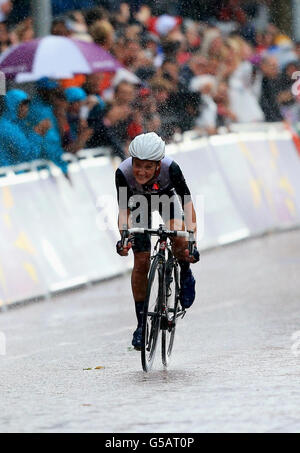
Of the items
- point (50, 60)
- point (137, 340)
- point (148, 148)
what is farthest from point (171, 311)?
point (50, 60)

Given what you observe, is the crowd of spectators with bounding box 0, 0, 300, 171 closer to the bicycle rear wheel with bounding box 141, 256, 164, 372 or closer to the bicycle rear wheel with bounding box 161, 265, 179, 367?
the bicycle rear wheel with bounding box 161, 265, 179, 367

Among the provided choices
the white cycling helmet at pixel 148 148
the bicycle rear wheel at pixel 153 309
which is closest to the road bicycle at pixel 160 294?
the bicycle rear wheel at pixel 153 309

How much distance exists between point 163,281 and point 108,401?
1.53 m

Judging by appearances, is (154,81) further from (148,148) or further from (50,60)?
(148,148)

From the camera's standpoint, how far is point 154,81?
1894cm

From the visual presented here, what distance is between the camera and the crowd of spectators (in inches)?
655

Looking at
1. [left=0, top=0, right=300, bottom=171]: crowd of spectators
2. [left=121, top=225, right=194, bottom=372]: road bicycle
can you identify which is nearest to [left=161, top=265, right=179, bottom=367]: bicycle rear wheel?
[left=121, top=225, right=194, bottom=372]: road bicycle

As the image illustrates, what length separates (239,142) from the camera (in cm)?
2133

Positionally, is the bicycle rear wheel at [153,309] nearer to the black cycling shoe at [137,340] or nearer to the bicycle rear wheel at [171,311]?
the black cycling shoe at [137,340]

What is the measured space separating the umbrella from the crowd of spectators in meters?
0.16

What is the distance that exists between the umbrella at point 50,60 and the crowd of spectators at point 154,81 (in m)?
0.16

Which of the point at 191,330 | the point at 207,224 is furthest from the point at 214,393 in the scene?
the point at 207,224

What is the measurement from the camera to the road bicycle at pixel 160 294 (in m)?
10.3

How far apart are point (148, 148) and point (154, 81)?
8765mm
